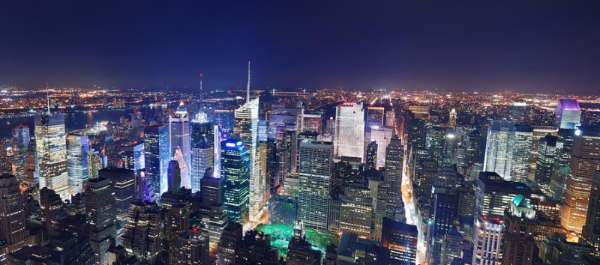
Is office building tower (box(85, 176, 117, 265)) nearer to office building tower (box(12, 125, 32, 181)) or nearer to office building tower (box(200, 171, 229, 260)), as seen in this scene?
office building tower (box(200, 171, 229, 260))

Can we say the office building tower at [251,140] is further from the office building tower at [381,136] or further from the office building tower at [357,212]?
the office building tower at [381,136]

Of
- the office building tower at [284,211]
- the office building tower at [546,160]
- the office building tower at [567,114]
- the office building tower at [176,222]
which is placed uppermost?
the office building tower at [567,114]

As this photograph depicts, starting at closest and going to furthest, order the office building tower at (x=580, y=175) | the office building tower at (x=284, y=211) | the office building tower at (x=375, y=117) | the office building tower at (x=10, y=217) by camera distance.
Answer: the office building tower at (x=10, y=217), the office building tower at (x=580, y=175), the office building tower at (x=284, y=211), the office building tower at (x=375, y=117)

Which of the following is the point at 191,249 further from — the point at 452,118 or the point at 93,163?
the point at 452,118

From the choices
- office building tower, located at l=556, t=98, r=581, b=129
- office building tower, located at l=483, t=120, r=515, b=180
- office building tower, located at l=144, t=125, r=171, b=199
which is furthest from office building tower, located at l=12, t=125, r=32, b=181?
office building tower, located at l=556, t=98, r=581, b=129

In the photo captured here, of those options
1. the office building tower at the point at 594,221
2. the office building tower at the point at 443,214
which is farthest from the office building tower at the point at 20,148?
the office building tower at the point at 594,221

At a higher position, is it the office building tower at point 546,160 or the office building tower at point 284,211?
the office building tower at point 546,160

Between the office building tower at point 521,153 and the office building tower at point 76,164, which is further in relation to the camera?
the office building tower at point 76,164
